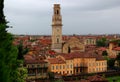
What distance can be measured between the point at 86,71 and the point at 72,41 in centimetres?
1158

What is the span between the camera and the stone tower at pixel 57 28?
75.2 m

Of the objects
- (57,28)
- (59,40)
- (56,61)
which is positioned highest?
(57,28)

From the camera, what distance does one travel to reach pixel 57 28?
3000 inches

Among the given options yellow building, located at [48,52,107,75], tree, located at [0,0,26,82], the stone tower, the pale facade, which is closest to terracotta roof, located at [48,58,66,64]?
yellow building, located at [48,52,107,75]

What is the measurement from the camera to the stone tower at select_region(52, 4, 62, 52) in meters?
75.2

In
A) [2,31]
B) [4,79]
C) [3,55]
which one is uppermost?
[2,31]

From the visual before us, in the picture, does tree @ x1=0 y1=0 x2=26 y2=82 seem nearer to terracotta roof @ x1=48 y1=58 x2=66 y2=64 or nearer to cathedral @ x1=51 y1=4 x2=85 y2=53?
terracotta roof @ x1=48 y1=58 x2=66 y2=64

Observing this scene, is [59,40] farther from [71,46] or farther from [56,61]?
[56,61]

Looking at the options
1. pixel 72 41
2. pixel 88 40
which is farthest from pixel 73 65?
pixel 88 40

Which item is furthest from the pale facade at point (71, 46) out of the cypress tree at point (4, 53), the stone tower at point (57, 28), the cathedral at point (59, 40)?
the cypress tree at point (4, 53)

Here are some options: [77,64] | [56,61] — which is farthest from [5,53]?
[77,64]

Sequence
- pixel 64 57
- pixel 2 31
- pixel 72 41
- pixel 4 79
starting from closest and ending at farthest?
pixel 4 79 < pixel 2 31 < pixel 64 57 < pixel 72 41

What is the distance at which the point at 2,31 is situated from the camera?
1538 cm

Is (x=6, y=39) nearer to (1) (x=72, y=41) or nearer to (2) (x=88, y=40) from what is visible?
(1) (x=72, y=41)
